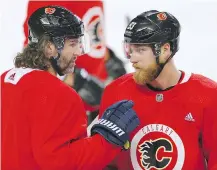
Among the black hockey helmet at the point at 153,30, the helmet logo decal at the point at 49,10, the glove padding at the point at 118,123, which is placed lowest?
the glove padding at the point at 118,123

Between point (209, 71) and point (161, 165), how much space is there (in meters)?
2.01

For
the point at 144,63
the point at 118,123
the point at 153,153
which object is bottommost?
the point at 153,153

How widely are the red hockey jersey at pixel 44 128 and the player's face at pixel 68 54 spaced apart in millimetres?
100

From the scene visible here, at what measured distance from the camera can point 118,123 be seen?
2.40 metres

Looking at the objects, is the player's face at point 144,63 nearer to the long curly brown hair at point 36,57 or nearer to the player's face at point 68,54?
the player's face at point 68,54

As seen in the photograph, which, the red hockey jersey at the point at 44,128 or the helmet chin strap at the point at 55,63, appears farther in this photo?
the helmet chin strap at the point at 55,63

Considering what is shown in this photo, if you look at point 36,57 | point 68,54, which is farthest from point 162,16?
point 36,57

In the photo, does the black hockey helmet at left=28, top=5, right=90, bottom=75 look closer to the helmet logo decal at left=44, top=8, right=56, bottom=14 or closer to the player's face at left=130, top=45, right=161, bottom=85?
the helmet logo decal at left=44, top=8, right=56, bottom=14

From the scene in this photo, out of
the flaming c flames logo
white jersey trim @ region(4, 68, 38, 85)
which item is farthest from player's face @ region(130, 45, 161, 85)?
white jersey trim @ region(4, 68, 38, 85)

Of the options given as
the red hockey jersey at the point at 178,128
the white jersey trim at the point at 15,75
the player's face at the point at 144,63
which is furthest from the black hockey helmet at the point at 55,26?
the red hockey jersey at the point at 178,128

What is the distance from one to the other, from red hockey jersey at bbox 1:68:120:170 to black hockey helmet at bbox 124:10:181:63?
31 centimetres

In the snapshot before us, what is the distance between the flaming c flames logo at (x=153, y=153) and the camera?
8.24 ft

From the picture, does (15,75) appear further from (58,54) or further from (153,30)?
(153,30)

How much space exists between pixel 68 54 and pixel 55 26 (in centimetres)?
12
